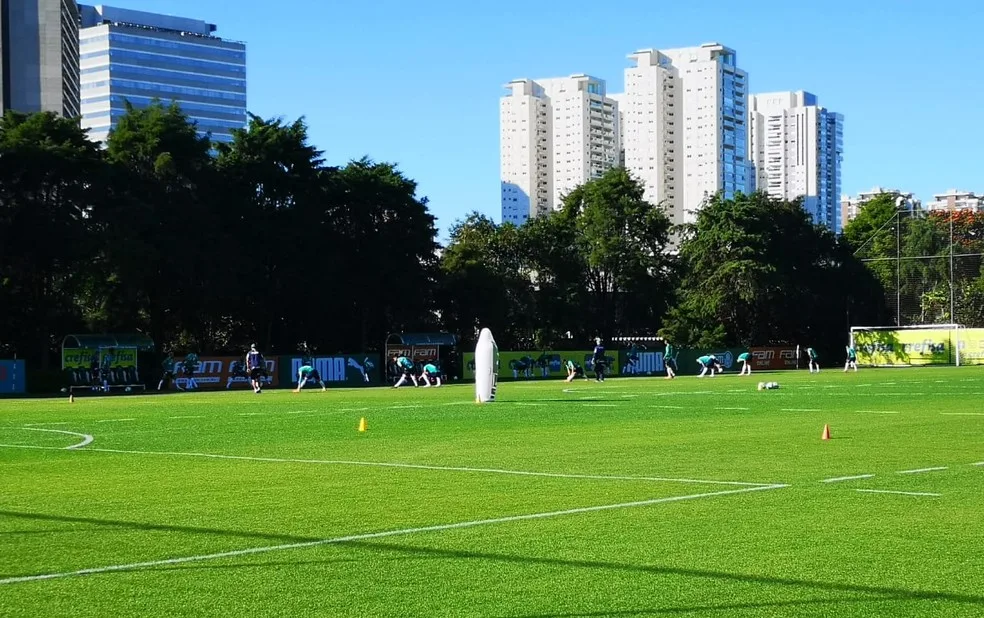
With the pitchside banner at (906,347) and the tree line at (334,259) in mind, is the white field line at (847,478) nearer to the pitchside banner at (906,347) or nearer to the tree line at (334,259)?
the tree line at (334,259)

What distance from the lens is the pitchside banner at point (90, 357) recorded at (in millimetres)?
59000

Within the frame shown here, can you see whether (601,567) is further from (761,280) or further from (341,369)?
(761,280)

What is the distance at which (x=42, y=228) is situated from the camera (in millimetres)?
65125

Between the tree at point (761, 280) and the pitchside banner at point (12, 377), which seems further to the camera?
the tree at point (761, 280)

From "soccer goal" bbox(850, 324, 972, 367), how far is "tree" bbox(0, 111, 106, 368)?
162 feet

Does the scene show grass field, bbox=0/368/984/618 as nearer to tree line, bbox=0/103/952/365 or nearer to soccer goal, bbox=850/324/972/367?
tree line, bbox=0/103/952/365

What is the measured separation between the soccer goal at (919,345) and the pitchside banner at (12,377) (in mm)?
52493

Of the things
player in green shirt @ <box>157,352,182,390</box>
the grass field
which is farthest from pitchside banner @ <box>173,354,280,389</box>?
the grass field

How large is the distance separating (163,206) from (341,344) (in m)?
14.5

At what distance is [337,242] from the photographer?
3145 inches

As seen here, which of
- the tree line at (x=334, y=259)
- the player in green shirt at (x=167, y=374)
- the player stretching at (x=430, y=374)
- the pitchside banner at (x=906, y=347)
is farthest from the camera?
the pitchside banner at (x=906, y=347)

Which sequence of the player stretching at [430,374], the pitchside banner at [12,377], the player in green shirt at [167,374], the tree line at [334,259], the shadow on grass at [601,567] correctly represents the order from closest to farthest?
the shadow on grass at [601,567] < the player stretching at [430,374] < the pitchside banner at [12,377] < the player in green shirt at [167,374] < the tree line at [334,259]

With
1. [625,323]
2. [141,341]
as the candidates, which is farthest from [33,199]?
[625,323]

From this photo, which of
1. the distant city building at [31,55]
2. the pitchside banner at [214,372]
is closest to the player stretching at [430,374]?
the pitchside banner at [214,372]
